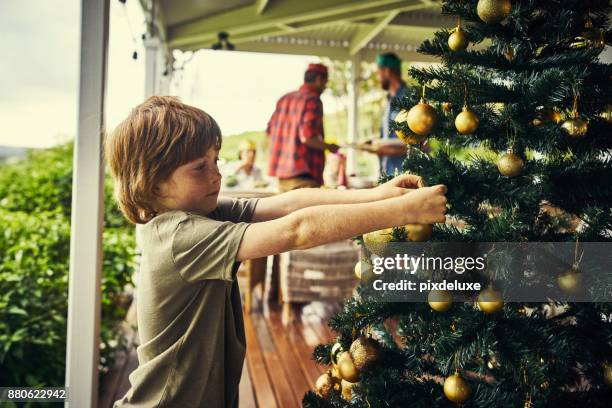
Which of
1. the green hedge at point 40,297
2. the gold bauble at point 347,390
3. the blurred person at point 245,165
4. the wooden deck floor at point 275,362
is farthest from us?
the blurred person at point 245,165

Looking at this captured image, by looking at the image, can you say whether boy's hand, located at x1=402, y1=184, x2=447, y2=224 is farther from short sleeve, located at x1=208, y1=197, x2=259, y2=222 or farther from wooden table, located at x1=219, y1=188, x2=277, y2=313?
wooden table, located at x1=219, y1=188, x2=277, y2=313

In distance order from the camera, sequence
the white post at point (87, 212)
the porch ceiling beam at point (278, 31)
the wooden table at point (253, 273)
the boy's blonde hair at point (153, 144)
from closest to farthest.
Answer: the boy's blonde hair at point (153, 144) < the white post at point (87, 212) < the wooden table at point (253, 273) < the porch ceiling beam at point (278, 31)

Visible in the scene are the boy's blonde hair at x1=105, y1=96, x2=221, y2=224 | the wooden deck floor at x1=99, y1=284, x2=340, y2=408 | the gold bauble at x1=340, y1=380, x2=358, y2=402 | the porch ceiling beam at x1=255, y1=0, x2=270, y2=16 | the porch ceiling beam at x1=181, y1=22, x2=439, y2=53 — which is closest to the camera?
the boy's blonde hair at x1=105, y1=96, x2=221, y2=224

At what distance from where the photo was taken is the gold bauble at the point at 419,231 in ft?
3.38

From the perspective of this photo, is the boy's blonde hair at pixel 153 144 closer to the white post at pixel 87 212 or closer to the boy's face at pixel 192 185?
the boy's face at pixel 192 185

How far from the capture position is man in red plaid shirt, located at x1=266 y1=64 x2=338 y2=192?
3484 mm

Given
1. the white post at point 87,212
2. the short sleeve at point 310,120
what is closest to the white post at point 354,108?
the short sleeve at point 310,120

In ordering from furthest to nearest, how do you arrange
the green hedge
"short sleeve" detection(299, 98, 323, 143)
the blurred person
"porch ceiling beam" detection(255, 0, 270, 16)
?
1. the blurred person
2. "porch ceiling beam" detection(255, 0, 270, 16)
3. "short sleeve" detection(299, 98, 323, 143)
4. the green hedge

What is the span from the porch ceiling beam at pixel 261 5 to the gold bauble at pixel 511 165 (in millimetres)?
3687

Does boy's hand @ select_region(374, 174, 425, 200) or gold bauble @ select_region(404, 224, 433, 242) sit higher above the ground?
boy's hand @ select_region(374, 174, 425, 200)

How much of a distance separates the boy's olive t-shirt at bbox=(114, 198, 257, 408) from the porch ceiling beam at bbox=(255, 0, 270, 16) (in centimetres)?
364

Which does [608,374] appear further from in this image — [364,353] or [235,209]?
[235,209]

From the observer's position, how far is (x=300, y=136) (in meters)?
3.50

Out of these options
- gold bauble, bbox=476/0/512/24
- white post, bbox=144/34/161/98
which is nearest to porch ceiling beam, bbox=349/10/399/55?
white post, bbox=144/34/161/98
